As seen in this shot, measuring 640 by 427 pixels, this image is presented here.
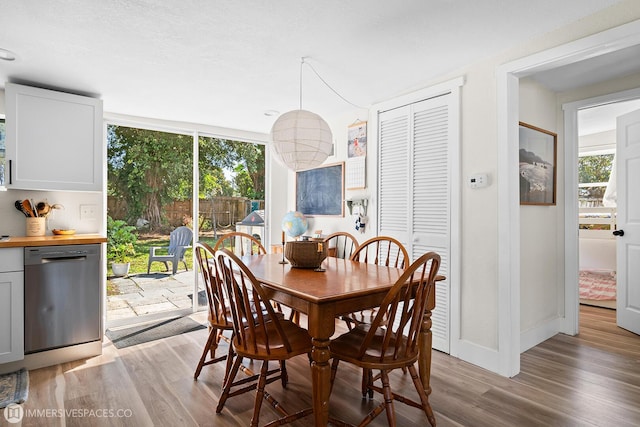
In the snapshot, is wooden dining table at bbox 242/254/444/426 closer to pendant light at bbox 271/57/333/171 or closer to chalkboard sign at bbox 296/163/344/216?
pendant light at bbox 271/57/333/171

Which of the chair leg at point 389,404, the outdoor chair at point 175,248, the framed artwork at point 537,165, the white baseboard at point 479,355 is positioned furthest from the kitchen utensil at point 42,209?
the framed artwork at point 537,165

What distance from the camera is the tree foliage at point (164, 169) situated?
13.0ft

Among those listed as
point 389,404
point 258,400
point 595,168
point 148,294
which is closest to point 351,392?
point 389,404

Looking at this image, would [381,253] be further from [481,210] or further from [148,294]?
[148,294]

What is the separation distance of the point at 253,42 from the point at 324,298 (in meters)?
1.76

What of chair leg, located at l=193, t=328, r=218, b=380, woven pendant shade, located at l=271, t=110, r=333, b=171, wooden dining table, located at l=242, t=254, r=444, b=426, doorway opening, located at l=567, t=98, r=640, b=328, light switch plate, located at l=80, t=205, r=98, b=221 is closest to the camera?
wooden dining table, located at l=242, t=254, r=444, b=426

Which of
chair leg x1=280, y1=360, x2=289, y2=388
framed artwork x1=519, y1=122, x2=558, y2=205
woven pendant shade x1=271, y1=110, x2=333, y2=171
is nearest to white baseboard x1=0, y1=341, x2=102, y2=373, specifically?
chair leg x1=280, y1=360, x2=289, y2=388

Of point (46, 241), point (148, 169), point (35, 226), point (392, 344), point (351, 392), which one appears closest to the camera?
point (392, 344)

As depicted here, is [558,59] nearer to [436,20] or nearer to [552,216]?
[436,20]

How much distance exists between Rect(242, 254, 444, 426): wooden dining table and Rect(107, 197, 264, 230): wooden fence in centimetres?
227

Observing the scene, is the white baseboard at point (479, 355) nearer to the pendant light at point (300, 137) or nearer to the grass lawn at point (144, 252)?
the pendant light at point (300, 137)

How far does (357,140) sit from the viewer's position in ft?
12.7

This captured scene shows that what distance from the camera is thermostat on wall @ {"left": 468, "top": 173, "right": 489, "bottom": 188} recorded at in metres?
2.64

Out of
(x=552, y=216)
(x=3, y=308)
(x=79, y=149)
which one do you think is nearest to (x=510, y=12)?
(x=552, y=216)
